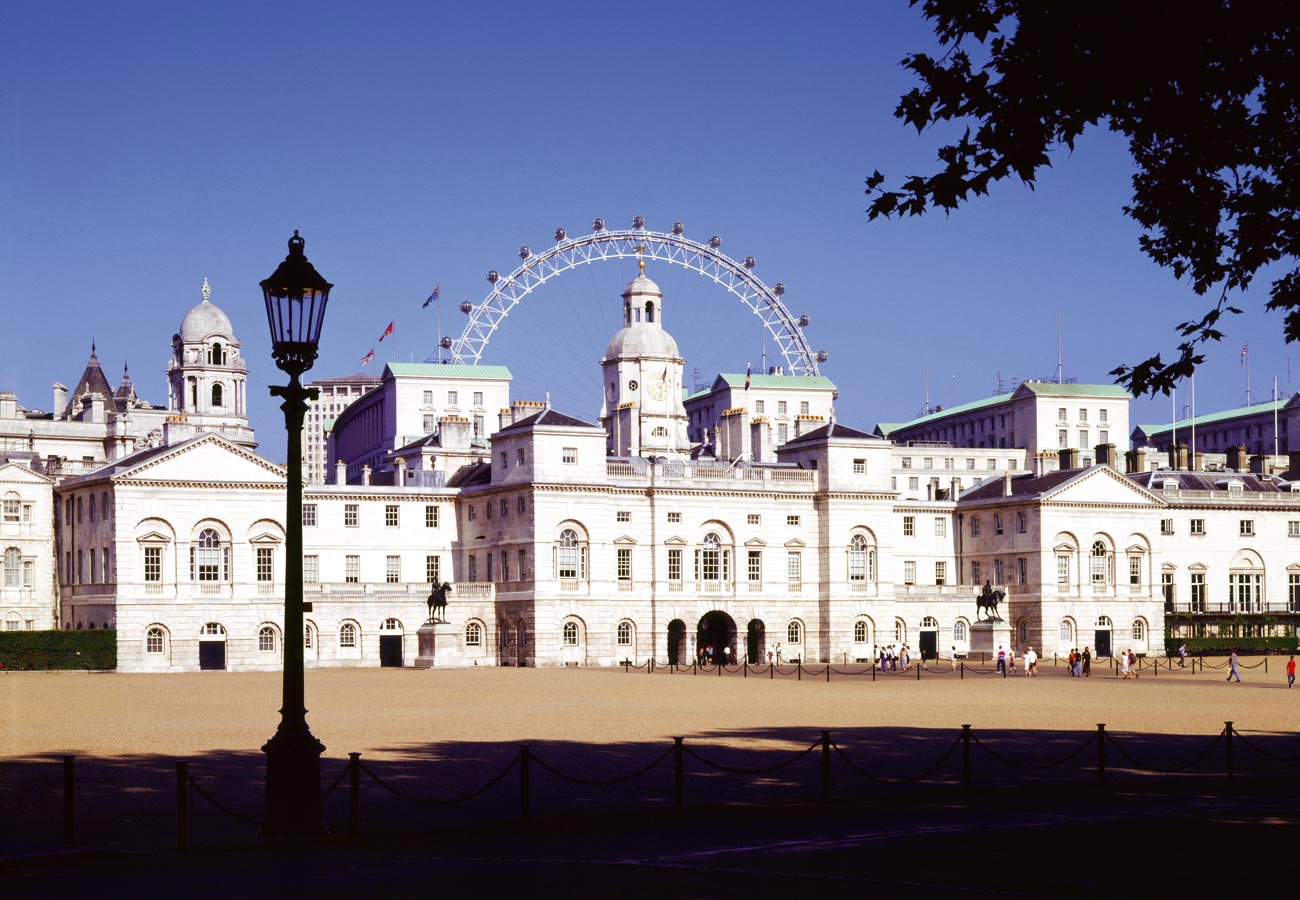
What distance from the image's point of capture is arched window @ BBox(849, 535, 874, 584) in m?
112

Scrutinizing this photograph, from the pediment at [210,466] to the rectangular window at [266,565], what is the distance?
11.9 feet

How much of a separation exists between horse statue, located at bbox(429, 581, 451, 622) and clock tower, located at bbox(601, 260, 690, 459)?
51.1 m

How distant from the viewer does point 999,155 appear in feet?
78.6

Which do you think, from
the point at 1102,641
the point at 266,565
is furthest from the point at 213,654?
the point at 1102,641

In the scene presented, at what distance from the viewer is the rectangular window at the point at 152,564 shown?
98062 millimetres

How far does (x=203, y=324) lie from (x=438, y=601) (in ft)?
181

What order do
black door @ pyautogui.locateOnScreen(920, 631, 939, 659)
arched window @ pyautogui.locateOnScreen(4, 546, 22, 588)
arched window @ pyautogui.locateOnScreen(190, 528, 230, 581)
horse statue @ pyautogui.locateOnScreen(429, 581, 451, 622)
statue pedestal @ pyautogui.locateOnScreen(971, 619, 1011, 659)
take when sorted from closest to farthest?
horse statue @ pyautogui.locateOnScreen(429, 581, 451, 622), arched window @ pyautogui.locateOnScreen(190, 528, 230, 581), statue pedestal @ pyautogui.locateOnScreen(971, 619, 1011, 659), arched window @ pyautogui.locateOnScreen(4, 546, 22, 588), black door @ pyautogui.locateOnScreen(920, 631, 939, 659)

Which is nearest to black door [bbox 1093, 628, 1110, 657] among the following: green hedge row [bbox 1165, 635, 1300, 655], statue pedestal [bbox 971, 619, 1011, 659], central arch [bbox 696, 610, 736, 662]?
green hedge row [bbox 1165, 635, 1300, 655]

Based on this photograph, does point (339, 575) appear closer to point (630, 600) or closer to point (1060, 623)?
point (630, 600)

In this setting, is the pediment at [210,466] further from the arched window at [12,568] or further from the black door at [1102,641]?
the black door at [1102,641]

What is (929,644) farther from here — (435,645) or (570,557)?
(435,645)

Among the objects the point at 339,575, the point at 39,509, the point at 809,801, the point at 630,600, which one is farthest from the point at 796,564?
the point at 809,801

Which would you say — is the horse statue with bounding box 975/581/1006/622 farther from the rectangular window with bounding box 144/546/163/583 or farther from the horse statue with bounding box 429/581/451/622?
the rectangular window with bounding box 144/546/163/583

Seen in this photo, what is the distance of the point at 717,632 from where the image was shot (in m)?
111
